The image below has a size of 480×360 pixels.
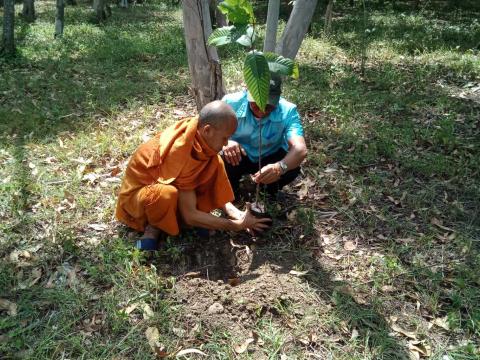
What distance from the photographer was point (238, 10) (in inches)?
96.2

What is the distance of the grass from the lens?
96.9 inches

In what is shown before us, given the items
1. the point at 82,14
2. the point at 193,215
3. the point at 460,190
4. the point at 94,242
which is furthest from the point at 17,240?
the point at 82,14

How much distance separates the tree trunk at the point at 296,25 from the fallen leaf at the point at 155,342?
11.0 ft

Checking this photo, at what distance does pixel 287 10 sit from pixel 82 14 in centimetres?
736

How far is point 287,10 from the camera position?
52.0 feet

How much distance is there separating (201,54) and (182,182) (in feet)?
5.59

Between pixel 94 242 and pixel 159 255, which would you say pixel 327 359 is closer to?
pixel 159 255

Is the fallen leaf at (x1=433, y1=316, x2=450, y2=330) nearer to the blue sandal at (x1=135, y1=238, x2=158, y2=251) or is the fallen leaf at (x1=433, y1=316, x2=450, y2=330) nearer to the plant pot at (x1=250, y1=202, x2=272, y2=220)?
the plant pot at (x1=250, y1=202, x2=272, y2=220)

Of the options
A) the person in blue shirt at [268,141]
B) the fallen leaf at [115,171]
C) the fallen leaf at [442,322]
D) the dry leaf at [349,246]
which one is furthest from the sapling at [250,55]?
the fallen leaf at [115,171]

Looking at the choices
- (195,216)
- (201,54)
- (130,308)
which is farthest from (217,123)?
(201,54)

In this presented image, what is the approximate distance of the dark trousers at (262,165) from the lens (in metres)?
3.61

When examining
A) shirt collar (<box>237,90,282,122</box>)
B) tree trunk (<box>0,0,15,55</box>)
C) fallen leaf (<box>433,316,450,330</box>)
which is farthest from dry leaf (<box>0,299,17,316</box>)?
tree trunk (<box>0,0,15,55</box>)

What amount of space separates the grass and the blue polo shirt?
665 millimetres

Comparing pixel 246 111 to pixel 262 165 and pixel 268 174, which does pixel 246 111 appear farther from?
pixel 268 174
